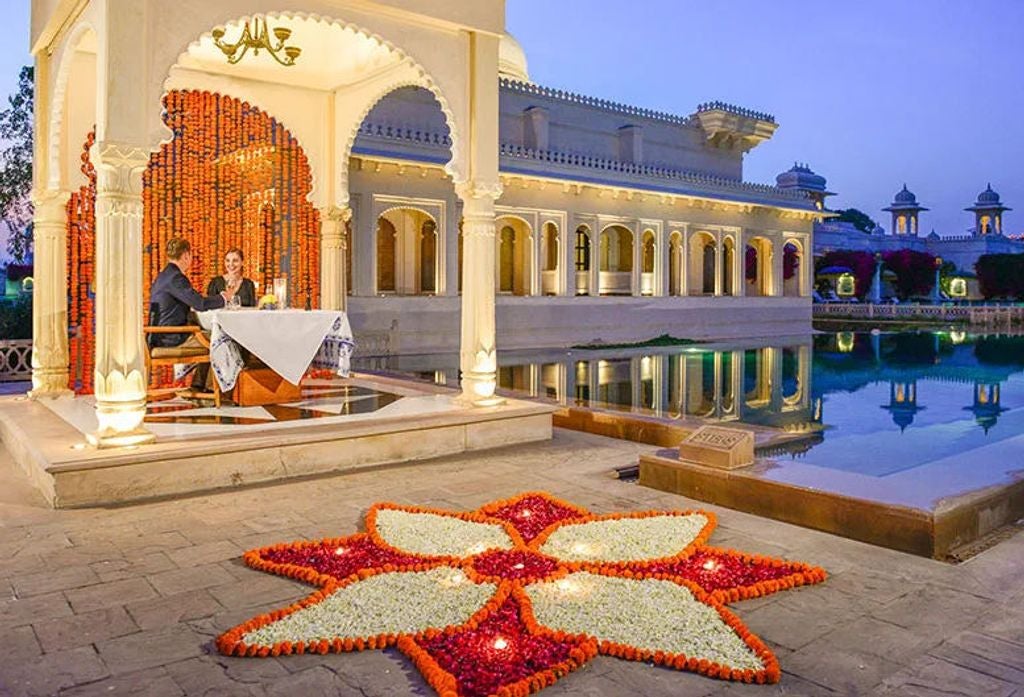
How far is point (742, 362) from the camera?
15898 millimetres

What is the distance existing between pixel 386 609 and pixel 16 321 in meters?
12.1

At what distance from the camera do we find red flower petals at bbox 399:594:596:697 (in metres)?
2.48

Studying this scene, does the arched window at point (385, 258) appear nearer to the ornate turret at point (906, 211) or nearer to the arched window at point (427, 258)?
the arched window at point (427, 258)

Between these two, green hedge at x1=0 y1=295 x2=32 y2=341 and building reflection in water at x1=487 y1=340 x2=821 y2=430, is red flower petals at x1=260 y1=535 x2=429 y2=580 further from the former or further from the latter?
green hedge at x1=0 y1=295 x2=32 y2=341

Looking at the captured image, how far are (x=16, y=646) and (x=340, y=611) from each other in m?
1.07

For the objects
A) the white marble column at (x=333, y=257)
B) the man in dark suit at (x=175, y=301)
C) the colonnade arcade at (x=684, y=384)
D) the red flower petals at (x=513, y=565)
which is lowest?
the red flower petals at (x=513, y=565)

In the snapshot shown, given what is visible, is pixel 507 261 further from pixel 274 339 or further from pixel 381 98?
pixel 274 339

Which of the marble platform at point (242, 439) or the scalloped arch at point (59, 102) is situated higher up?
the scalloped arch at point (59, 102)

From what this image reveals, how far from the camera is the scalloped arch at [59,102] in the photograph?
6.12 meters

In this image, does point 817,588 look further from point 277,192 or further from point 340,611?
point 277,192

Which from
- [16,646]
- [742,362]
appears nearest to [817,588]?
[16,646]

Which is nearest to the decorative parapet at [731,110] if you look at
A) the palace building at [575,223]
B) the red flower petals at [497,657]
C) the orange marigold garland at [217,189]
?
the palace building at [575,223]

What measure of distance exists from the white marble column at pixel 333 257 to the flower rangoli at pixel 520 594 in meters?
4.94

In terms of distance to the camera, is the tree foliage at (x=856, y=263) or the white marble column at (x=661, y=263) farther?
the tree foliage at (x=856, y=263)
